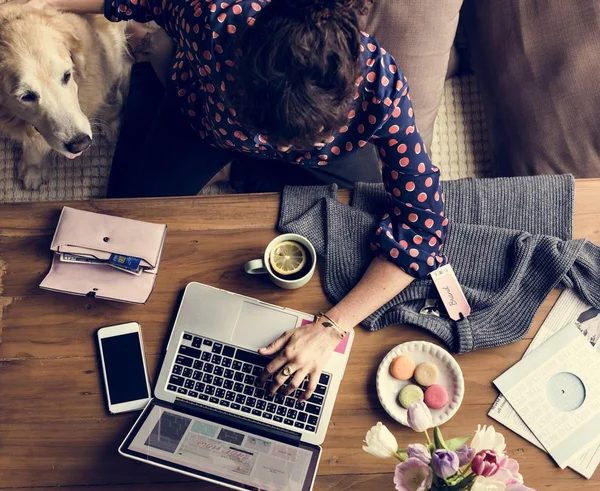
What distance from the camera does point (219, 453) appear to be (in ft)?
3.19

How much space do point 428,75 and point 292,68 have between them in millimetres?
724

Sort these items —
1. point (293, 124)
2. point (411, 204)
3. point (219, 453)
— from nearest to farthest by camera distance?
point (293, 124) < point (219, 453) < point (411, 204)

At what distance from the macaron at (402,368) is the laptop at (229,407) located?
10cm

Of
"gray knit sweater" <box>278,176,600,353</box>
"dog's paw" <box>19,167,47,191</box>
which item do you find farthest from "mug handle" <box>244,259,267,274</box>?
"dog's paw" <box>19,167,47,191</box>

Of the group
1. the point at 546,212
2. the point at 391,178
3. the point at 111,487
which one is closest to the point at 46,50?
the point at 391,178

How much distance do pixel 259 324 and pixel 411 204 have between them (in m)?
0.41

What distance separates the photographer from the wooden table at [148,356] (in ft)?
3.34

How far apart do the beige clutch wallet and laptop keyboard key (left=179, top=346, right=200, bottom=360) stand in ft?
0.43

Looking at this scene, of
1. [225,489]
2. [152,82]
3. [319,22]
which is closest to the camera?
[319,22]

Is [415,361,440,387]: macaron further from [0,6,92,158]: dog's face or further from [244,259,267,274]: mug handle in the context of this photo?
[0,6,92,158]: dog's face

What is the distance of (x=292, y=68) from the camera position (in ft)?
2.54

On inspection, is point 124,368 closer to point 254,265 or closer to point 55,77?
point 254,265

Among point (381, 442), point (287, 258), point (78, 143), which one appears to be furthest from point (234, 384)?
point (78, 143)

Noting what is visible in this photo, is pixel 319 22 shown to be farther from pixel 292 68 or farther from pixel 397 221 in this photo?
pixel 397 221
